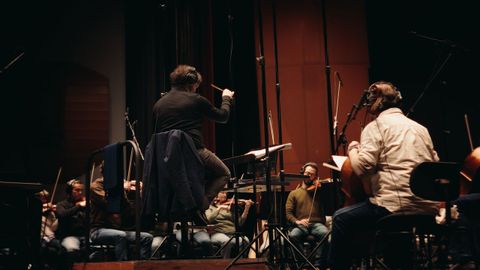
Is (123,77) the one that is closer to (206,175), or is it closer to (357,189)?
(206,175)

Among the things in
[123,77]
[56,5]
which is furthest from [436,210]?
[56,5]

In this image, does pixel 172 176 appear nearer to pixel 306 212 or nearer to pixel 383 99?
pixel 383 99

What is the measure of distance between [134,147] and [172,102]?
50 centimetres

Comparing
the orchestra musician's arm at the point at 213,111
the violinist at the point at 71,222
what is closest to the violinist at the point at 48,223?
the violinist at the point at 71,222

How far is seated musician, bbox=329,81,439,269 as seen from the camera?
3.13m

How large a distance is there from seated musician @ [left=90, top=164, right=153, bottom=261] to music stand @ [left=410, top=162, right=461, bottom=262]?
9.77 ft

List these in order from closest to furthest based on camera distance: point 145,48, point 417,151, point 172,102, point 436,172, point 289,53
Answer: point 436,172 → point 417,151 → point 172,102 → point 145,48 → point 289,53

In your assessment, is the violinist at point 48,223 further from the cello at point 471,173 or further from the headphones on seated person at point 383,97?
the cello at point 471,173

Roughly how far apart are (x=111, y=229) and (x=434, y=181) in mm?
3387

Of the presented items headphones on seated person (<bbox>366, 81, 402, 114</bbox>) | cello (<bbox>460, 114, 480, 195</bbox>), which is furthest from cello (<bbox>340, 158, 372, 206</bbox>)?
cello (<bbox>460, 114, 480, 195</bbox>)

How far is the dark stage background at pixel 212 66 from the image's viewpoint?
7152 millimetres

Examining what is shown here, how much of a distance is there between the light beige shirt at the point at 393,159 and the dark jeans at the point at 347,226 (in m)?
0.06

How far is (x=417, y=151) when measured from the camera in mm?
3213

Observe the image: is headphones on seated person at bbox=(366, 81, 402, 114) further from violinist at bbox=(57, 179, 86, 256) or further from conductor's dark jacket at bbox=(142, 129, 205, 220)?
violinist at bbox=(57, 179, 86, 256)
